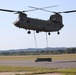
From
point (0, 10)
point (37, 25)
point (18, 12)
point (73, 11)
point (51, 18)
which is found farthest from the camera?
point (51, 18)

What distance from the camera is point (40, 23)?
53656mm

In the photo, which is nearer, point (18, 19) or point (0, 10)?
point (0, 10)

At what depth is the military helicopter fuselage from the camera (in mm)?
50438

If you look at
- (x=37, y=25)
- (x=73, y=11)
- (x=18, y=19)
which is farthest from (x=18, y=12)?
(x=73, y=11)

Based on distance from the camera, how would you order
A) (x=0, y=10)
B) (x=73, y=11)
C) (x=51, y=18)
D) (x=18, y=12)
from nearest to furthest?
(x=0, y=10)
(x=73, y=11)
(x=18, y=12)
(x=51, y=18)

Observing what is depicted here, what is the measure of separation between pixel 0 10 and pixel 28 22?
10.9m

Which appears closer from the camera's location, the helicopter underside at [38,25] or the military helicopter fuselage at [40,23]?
the military helicopter fuselage at [40,23]

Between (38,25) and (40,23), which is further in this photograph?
(40,23)

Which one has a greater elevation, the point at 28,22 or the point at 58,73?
the point at 28,22

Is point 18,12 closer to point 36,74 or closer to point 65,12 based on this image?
point 65,12

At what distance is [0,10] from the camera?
41219 millimetres

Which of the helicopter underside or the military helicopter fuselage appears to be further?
the helicopter underside

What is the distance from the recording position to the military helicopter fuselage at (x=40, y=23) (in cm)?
5044

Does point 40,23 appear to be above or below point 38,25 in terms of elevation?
above
